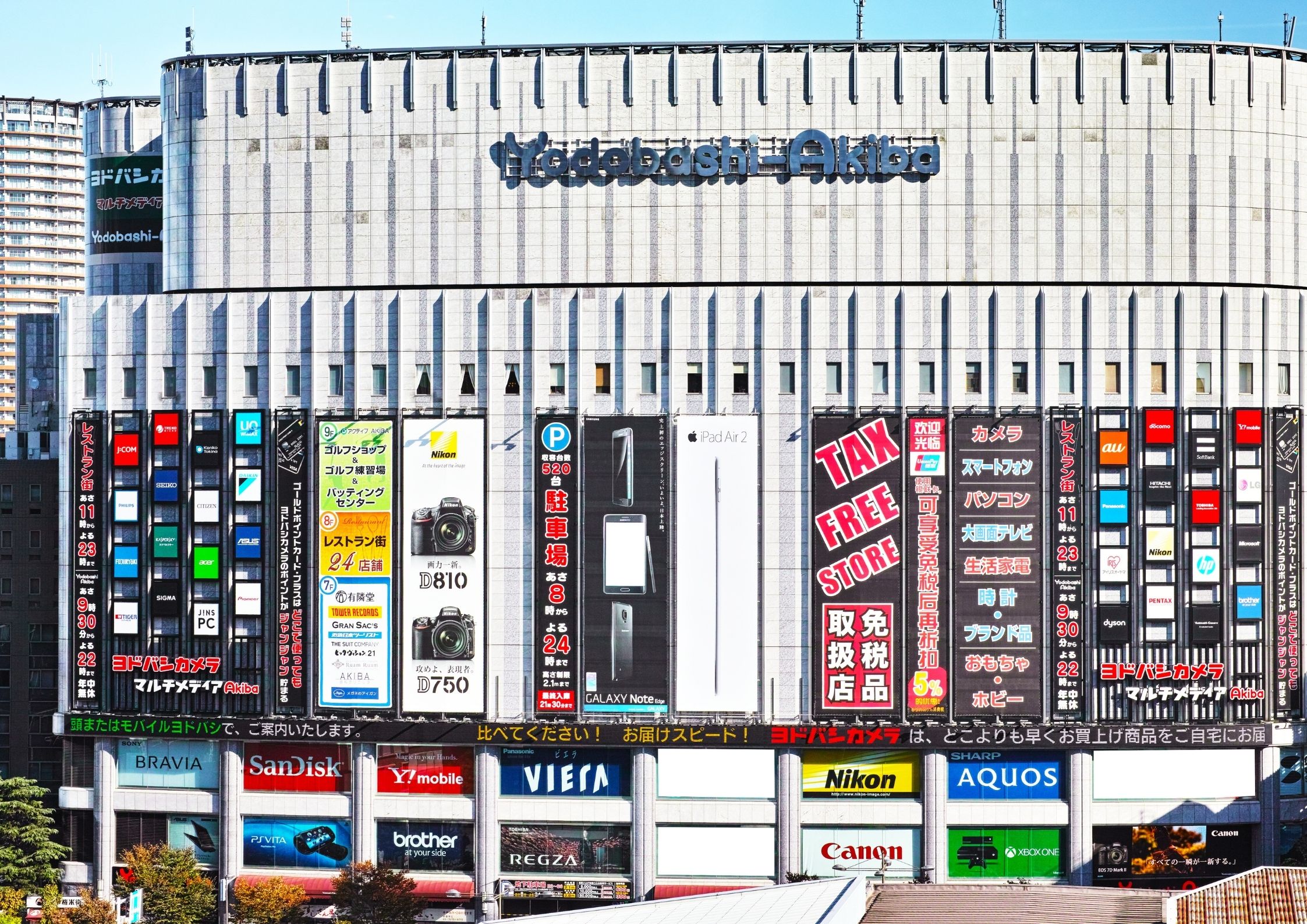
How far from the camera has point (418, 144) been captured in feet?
311

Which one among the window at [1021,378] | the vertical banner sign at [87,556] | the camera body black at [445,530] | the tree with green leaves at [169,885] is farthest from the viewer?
the vertical banner sign at [87,556]

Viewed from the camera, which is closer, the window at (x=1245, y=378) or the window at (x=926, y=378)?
the window at (x=926, y=378)

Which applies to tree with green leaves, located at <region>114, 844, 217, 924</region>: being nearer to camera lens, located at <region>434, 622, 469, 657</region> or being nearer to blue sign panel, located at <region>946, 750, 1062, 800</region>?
camera lens, located at <region>434, 622, 469, 657</region>

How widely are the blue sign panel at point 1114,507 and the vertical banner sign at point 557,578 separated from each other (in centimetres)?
3191

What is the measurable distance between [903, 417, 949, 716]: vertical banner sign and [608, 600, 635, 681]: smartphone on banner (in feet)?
55.9

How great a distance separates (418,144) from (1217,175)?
50.9 m

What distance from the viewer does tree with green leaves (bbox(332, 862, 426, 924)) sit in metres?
86.7

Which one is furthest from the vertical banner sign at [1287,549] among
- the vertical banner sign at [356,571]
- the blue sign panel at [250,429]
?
the blue sign panel at [250,429]

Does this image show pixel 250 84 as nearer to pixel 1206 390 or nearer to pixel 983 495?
pixel 983 495

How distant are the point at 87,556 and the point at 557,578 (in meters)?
30.3

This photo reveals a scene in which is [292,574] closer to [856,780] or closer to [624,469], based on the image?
[624,469]

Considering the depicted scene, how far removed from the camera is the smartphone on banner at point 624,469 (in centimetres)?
9088

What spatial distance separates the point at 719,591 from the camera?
297 ft

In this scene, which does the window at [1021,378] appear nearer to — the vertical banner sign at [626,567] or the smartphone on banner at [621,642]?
the vertical banner sign at [626,567]
